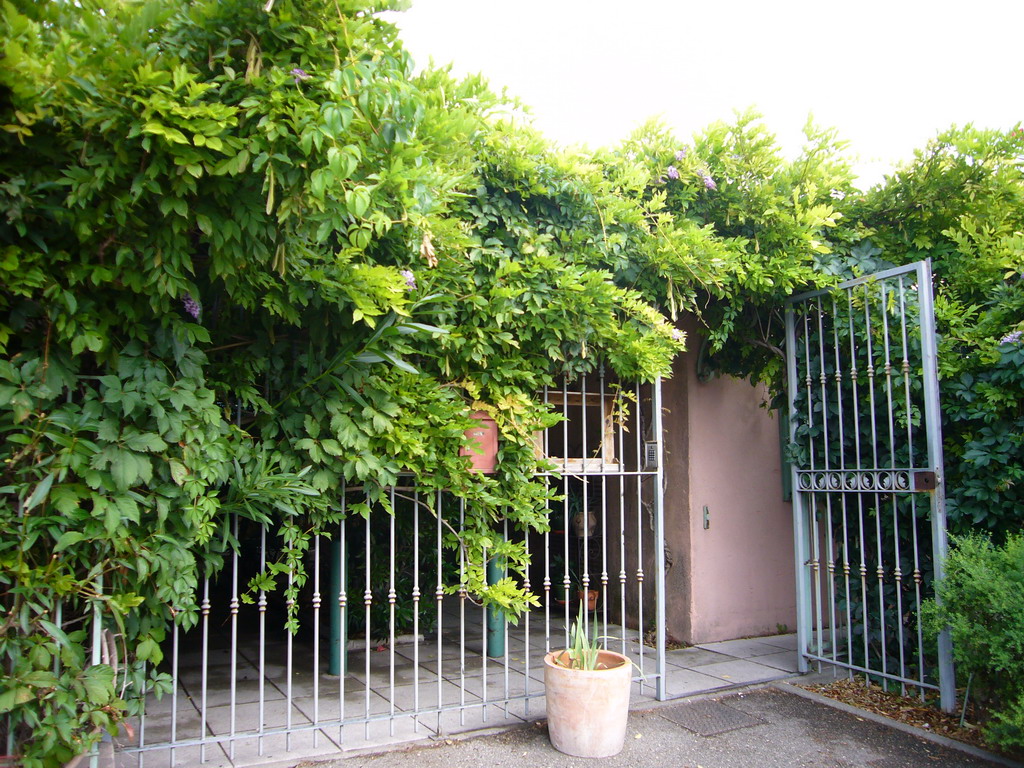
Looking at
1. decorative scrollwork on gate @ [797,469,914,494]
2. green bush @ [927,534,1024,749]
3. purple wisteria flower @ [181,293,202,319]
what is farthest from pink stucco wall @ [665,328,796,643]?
purple wisteria flower @ [181,293,202,319]

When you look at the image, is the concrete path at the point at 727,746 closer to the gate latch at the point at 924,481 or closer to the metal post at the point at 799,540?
the metal post at the point at 799,540

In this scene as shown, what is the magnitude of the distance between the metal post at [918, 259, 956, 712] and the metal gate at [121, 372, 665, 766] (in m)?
1.65

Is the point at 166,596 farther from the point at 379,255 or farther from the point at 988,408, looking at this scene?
the point at 988,408

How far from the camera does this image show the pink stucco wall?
20.6 ft

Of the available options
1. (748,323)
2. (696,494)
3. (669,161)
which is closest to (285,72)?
(669,161)

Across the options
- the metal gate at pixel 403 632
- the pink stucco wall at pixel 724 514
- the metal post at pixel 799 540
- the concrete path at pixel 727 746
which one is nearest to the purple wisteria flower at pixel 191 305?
the metal gate at pixel 403 632

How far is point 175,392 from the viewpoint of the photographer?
305 cm

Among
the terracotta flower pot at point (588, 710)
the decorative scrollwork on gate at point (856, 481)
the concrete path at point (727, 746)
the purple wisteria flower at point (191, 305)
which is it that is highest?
the purple wisteria flower at point (191, 305)

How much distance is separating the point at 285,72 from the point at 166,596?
212 centimetres

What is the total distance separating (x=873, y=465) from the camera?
4.98 metres

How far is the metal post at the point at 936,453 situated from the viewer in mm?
4387

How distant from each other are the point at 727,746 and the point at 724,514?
264 cm

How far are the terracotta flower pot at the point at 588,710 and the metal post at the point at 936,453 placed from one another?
6.70 feet

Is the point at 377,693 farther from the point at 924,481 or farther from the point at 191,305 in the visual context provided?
the point at 924,481
